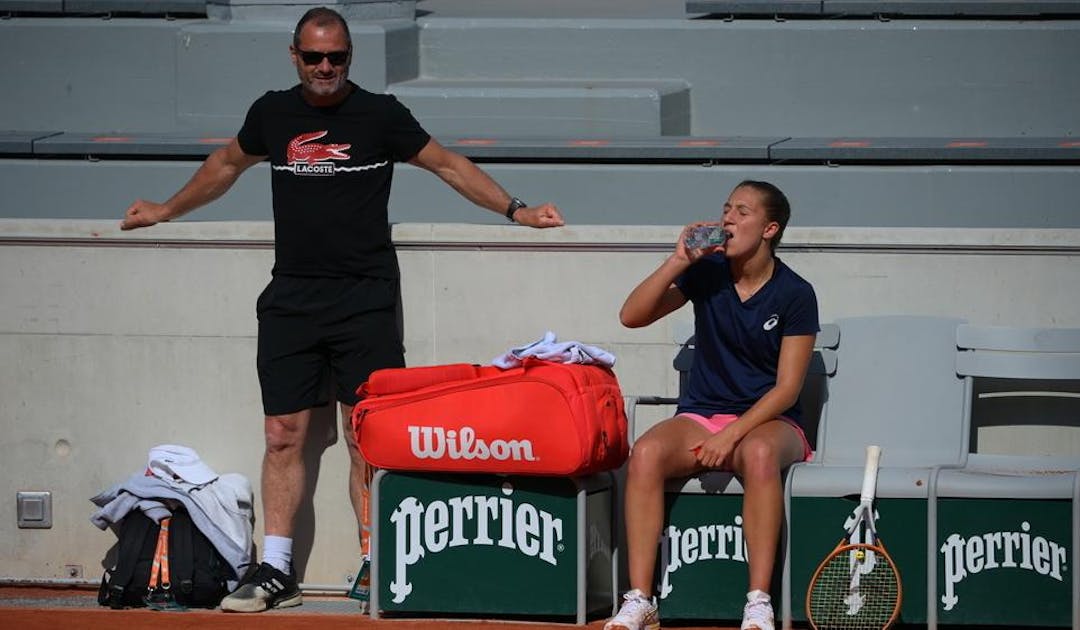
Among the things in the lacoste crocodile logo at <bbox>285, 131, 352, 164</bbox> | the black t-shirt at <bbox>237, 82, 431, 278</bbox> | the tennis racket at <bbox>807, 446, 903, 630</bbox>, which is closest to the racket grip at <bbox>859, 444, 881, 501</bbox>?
the tennis racket at <bbox>807, 446, 903, 630</bbox>

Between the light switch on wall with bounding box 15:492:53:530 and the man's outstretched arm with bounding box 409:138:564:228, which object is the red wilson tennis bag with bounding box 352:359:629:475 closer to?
the man's outstretched arm with bounding box 409:138:564:228

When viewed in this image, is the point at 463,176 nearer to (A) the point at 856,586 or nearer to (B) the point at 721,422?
(B) the point at 721,422

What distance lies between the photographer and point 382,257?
18.3 ft

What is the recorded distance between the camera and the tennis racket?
4941 millimetres

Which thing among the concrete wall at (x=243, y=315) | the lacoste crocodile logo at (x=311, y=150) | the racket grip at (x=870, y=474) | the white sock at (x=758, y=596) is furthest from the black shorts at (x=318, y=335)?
the racket grip at (x=870, y=474)

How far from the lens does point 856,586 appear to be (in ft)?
16.3

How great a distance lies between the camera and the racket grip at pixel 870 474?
4.98 metres

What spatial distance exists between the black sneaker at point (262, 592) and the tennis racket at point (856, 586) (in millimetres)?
1670


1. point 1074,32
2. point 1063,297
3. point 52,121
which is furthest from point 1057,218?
point 52,121

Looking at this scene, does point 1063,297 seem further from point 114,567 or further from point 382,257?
point 114,567

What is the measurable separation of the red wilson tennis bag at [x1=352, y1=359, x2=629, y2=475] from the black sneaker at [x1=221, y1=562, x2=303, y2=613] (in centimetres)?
59

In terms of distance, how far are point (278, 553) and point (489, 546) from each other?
0.75 meters

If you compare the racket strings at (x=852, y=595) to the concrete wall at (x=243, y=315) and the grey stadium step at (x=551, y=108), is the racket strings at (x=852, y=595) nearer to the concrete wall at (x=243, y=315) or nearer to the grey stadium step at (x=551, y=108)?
the concrete wall at (x=243, y=315)

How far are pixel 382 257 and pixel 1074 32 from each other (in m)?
5.04
